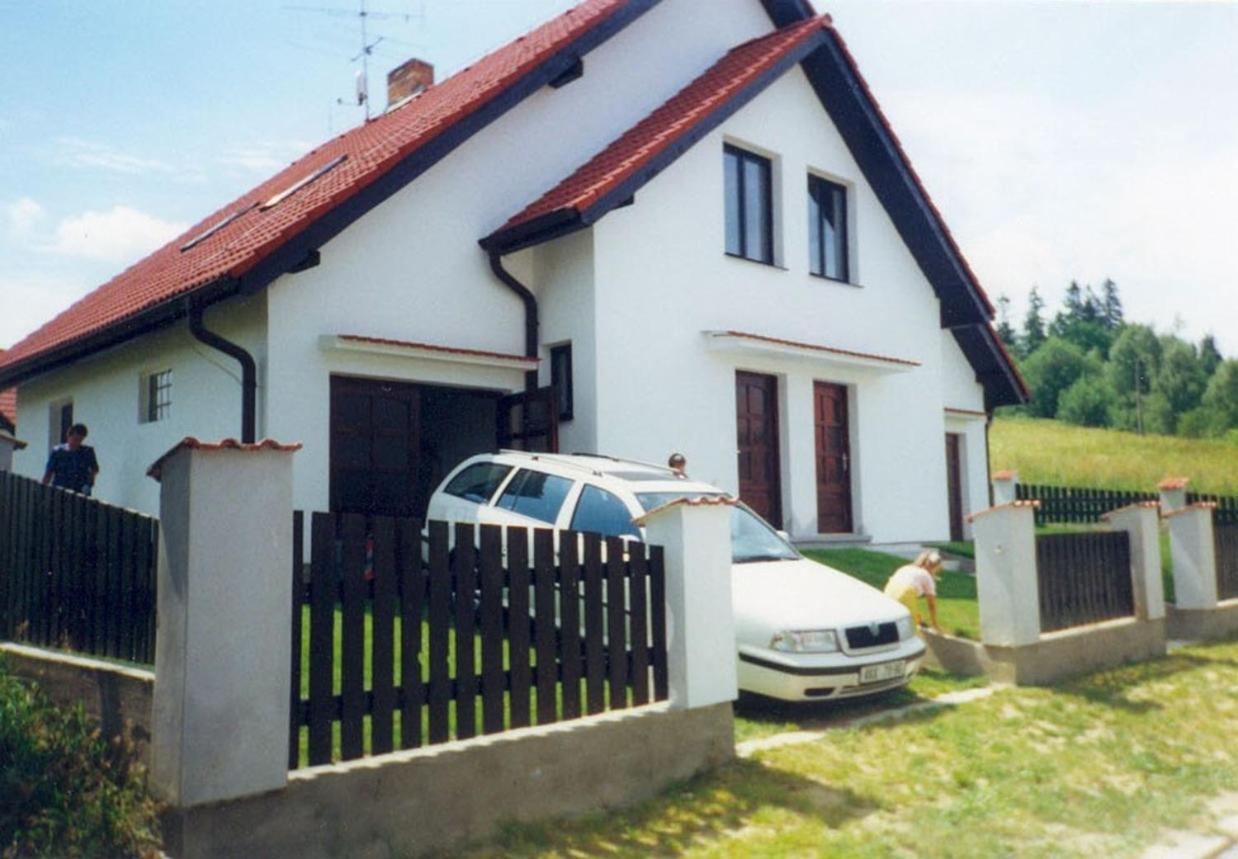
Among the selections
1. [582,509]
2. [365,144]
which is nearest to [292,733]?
[582,509]

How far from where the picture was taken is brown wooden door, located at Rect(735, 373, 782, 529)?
1405cm

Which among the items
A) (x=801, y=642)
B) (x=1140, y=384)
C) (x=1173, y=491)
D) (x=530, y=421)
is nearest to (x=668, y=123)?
(x=530, y=421)

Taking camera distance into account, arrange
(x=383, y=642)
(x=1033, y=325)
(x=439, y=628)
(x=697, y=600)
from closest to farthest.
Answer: (x=383, y=642)
(x=439, y=628)
(x=697, y=600)
(x=1033, y=325)

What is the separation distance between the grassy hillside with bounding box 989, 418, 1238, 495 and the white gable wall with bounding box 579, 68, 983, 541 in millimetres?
18989

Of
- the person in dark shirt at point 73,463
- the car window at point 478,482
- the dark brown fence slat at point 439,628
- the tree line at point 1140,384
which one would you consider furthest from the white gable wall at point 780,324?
the tree line at point 1140,384

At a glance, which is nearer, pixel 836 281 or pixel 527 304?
pixel 527 304

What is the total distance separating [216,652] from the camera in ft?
13.7

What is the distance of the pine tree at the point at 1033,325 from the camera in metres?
127

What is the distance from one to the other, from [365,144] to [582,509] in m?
8.71

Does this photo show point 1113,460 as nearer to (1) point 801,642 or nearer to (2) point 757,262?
(2) point 757,262

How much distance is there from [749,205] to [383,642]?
11184 millimetres

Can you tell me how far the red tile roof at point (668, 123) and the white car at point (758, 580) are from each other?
3.58 metres

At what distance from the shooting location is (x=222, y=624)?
13.8 feet

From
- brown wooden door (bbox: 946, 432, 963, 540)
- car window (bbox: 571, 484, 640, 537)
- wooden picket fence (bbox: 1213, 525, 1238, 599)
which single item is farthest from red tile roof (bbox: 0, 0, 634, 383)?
brown wooden door (bbox: 946, 432, 963, 540)
